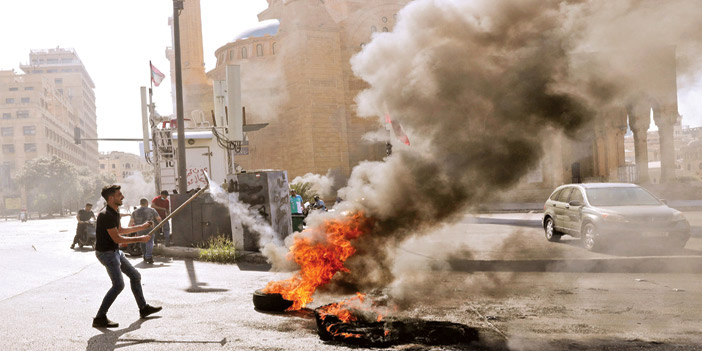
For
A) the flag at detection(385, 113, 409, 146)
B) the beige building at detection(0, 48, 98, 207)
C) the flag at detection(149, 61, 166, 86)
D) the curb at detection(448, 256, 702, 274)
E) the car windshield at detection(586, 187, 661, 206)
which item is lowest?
the curb at detection(448, 256, 702, 274)

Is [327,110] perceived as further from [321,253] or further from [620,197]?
[321,253]

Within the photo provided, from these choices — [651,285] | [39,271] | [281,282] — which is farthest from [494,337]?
[39,271]

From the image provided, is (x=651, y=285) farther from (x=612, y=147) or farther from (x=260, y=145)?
(x=260, y=145)

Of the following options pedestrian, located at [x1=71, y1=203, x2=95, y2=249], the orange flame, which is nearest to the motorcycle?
pedestrian, located at [x1=71, y1=203, x2=95, y2=249]

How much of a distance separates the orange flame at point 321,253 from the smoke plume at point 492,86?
13.7 inches

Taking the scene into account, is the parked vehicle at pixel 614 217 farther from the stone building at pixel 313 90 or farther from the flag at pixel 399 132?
the stone building at pixel 313 90

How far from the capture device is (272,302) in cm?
656

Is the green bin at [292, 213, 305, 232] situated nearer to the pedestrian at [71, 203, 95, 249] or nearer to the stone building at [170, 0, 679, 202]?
the pedestrian at [71, 203, 95, 249]

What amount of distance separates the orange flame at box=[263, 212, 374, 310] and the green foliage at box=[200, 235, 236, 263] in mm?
5378

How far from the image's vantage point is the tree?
71.5m

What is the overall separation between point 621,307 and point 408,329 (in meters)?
2.70

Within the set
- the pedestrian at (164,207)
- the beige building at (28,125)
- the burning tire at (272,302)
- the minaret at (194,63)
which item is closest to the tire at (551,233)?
the burning tire at (272,302)

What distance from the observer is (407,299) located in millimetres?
6680

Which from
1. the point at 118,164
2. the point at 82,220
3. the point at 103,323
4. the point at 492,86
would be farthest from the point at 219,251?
the point at 118,164
